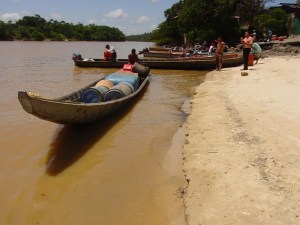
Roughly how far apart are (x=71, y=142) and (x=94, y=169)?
1394mm

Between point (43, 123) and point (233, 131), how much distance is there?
4362 mm

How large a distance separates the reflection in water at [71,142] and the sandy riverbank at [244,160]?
6.37 ft

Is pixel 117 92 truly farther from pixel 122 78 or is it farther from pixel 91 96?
pixel 122 78

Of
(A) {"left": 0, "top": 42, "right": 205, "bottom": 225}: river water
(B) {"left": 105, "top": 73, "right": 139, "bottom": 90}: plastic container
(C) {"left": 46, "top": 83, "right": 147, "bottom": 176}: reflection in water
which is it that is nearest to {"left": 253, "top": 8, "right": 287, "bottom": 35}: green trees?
(B) {"left": 105, "top": 73, "right": 139, "bottom": 90}: plastic container

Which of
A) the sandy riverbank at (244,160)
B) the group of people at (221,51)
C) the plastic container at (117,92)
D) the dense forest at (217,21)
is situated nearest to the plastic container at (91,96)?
the plastic container at (117,92)

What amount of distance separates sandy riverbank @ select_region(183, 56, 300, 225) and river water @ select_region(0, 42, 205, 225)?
1.17 ft

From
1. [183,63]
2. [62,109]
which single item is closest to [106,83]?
[62,109]

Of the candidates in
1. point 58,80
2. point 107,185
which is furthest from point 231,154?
point 58,80

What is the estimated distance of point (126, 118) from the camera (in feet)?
28.1

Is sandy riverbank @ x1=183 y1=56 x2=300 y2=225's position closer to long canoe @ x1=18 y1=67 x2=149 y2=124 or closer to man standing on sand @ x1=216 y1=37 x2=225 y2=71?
long canoe @ x1=18 y1=67 x2=149 y2=124

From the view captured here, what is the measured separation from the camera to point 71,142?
6.68m

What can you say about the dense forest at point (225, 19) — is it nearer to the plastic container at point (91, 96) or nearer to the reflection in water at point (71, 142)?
the plastic container at point (91, 96)

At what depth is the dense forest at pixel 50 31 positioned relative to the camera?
8488 centimetres

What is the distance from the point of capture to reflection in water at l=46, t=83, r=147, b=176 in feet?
18.7
